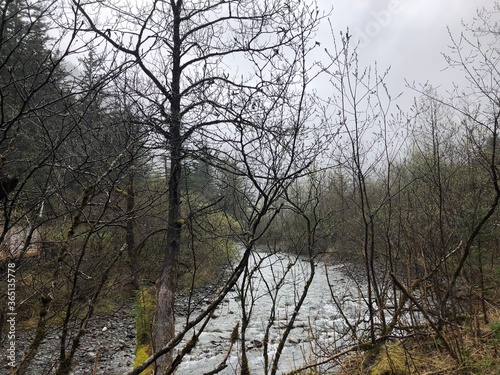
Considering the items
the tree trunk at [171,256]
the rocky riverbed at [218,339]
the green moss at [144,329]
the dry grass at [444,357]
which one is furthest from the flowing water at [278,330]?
the tree trunk at [171,256]

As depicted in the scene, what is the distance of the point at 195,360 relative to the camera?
680cm

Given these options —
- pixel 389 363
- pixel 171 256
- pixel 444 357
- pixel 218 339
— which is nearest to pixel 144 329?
pixel 218 339

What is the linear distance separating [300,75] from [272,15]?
2.87 m

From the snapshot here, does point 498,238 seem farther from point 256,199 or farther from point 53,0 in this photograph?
point 53,0

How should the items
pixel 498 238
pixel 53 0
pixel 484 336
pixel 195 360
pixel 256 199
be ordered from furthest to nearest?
pixel 195 360, pixel 498 238, pixel 484 336, pixel 256 199, pixel 53 0

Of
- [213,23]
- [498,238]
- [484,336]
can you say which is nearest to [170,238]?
[213,23]

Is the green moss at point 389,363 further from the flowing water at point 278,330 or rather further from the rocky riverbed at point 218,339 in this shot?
the rocky riverbed at point 218,339

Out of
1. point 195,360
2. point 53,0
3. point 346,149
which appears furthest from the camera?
point 195,360

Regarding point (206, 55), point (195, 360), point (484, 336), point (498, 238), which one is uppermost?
point (206, 55)

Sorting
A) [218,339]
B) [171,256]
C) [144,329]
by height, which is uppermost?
[171,256]

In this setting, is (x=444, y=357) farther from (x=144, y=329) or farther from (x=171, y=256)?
(x=144, y=329)

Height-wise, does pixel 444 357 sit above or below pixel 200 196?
below

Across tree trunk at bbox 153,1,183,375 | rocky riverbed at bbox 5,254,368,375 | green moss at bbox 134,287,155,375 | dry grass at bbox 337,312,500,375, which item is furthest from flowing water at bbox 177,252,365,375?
tree trunk at bbox 153,1,183,375

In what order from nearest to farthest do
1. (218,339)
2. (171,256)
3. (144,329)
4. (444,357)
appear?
1. (444,357)
2. (171,256)
3. (144,329)
4. (218,339)
